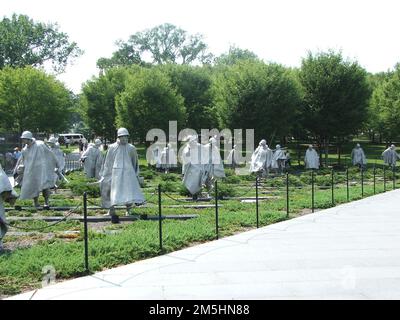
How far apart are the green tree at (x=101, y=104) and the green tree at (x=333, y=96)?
20484 mm

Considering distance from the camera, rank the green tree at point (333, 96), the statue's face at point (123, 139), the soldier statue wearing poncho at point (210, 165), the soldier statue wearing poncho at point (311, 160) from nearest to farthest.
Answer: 1. the statue's face at point (123, 139)
2. the soldier statue wearing poncho at point (210, 165)
3. the soldier statue wearing poncho at point (311, 160)
4. the green tree at point (333, 96)

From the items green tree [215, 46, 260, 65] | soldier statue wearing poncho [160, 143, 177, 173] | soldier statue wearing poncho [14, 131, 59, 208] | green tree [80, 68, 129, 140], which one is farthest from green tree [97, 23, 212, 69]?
soldier statue wearing poncho [14, 131, 59, 208]

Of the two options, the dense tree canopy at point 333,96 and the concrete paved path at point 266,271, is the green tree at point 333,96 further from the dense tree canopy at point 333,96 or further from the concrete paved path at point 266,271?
the concrete paved path at point 266,271

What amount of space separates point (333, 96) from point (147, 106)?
1393 centimetres

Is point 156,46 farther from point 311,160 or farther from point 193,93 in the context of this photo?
point 311,160

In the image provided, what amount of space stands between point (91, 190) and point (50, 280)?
11554 millimetres

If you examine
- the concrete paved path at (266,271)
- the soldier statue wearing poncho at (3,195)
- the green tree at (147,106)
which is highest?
the green tree at (147,106)

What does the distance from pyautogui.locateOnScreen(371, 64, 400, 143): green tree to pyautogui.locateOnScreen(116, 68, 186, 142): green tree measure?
18584mm

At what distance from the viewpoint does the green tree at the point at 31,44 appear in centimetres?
6612

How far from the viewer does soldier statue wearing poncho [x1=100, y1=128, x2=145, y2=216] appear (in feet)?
43.8

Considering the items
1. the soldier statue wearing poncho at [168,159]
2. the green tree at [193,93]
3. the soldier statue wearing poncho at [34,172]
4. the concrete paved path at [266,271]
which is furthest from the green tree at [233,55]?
the concrete paved path at [266,271]

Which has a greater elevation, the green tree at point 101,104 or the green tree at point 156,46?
the green tree at point 156,46

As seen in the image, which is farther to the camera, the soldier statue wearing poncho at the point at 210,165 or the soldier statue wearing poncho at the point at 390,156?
the soldier statue wearing poncho at the point at 390,156

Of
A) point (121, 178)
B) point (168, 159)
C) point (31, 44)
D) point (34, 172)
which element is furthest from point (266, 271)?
point (31, 44)
